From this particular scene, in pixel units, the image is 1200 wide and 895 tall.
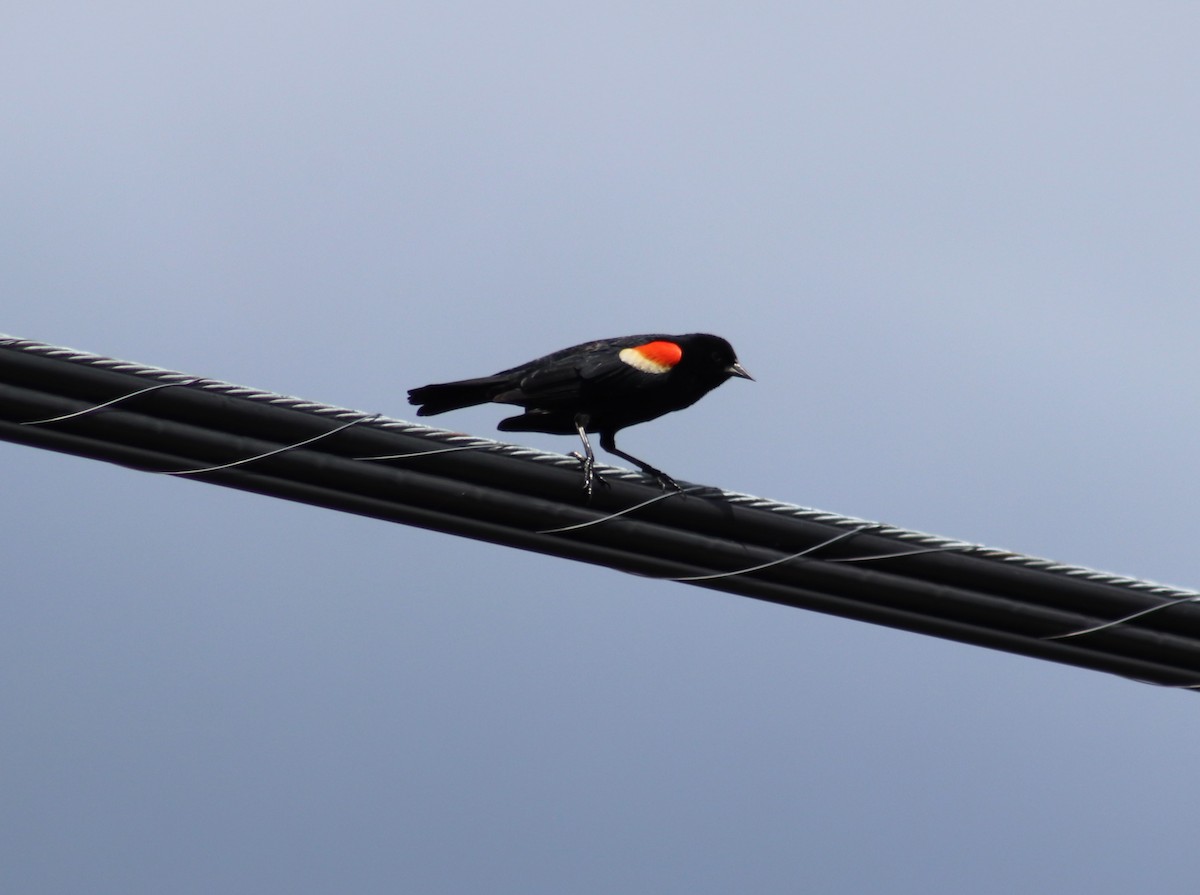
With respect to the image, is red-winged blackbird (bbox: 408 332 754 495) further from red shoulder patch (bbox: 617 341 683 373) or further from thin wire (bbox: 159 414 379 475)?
thin wire (bbox: 159 414 379 475)

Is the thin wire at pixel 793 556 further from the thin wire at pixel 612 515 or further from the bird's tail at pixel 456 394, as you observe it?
the bird's tail at pixel 456 394

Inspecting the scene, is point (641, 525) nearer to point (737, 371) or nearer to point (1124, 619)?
point (1124, 619)

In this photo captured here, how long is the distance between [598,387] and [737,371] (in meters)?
1.12

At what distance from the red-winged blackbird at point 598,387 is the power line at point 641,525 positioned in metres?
2.14

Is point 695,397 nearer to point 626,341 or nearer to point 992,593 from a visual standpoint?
point 626,341

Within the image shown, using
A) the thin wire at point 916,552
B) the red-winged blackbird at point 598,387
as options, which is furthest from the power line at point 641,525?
the red-winged blackbird at point 598,387

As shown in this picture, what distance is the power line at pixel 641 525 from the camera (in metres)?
5.30

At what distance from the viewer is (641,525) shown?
5777mm

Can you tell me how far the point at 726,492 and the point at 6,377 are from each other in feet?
8.51

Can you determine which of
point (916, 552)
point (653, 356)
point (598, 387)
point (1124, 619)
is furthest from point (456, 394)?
point (1124, 619)

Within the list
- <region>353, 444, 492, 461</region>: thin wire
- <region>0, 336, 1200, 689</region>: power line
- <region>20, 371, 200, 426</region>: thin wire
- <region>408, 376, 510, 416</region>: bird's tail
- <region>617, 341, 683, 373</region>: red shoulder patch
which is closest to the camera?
<region>20, 371, 200, 426</region>: thin wire

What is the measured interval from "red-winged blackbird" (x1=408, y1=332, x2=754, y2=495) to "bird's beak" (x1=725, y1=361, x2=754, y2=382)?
0.16 meters

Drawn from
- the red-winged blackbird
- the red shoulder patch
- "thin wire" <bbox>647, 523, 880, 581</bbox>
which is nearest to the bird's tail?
the red-winged blackbird

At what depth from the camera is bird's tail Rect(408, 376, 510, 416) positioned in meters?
7.95
